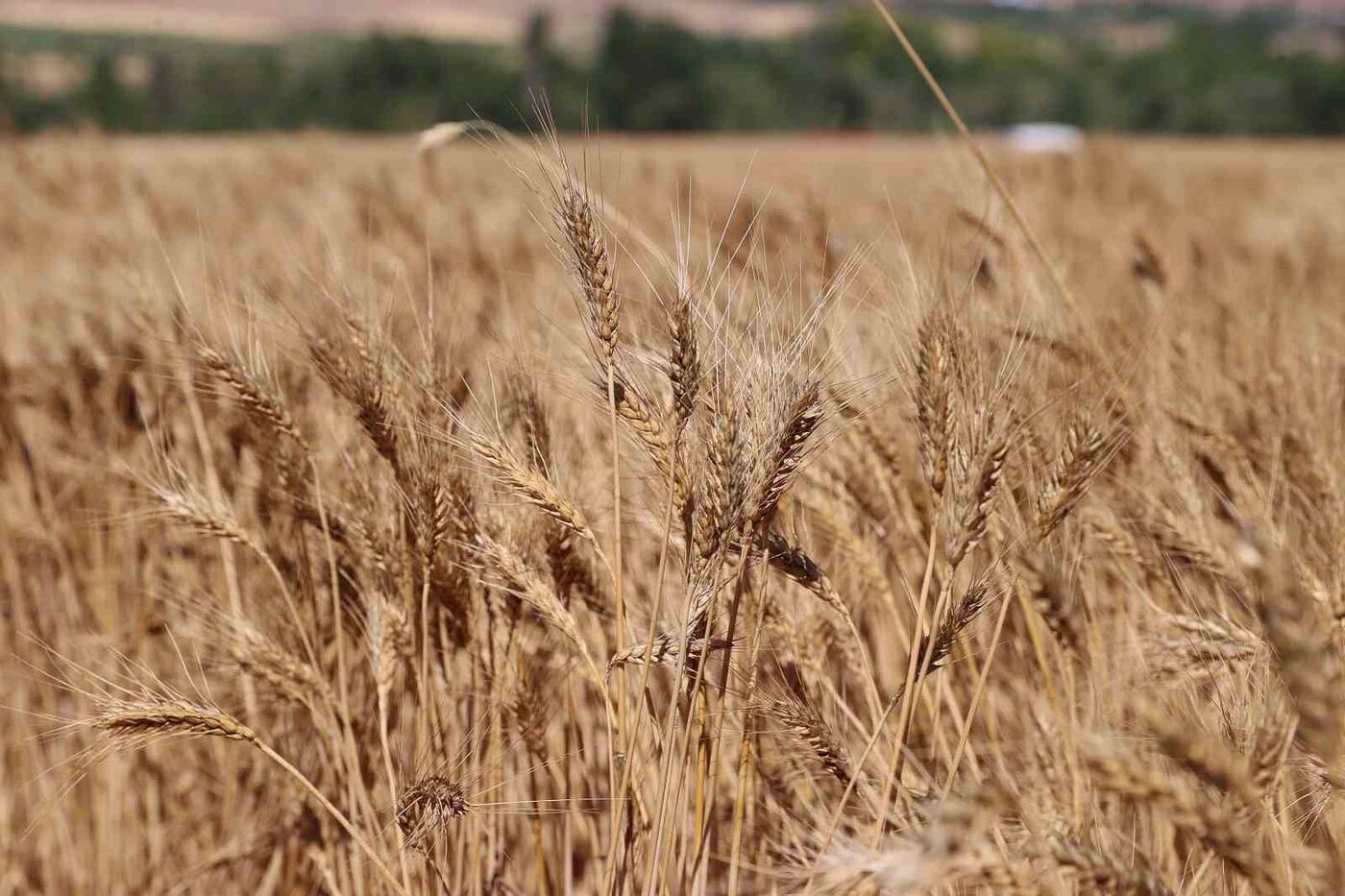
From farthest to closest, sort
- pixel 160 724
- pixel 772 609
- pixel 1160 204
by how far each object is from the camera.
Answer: pixel 1160 204, pixel 772 609, pixel 160 724

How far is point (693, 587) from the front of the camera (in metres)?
0.87

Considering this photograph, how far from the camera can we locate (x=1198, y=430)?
142 cm

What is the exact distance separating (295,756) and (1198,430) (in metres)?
1.32

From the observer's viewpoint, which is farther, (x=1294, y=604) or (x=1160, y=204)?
(x=1160, y=204)

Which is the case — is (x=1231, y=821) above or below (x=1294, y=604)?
below

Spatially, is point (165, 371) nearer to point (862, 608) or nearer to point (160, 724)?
point (160, 724)

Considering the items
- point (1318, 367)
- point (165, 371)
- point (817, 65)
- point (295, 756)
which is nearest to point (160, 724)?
point (295, 756)

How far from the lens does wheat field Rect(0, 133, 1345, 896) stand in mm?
892

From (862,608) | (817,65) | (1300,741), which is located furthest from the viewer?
(817,65)

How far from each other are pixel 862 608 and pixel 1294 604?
1.09 m

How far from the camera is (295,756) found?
4.96ft

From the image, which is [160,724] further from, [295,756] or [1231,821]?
[1231,821]

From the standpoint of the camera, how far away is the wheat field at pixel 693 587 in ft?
2.93

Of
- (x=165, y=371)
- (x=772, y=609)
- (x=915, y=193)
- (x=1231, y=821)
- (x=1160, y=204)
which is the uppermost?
(x=1160, y=204)
